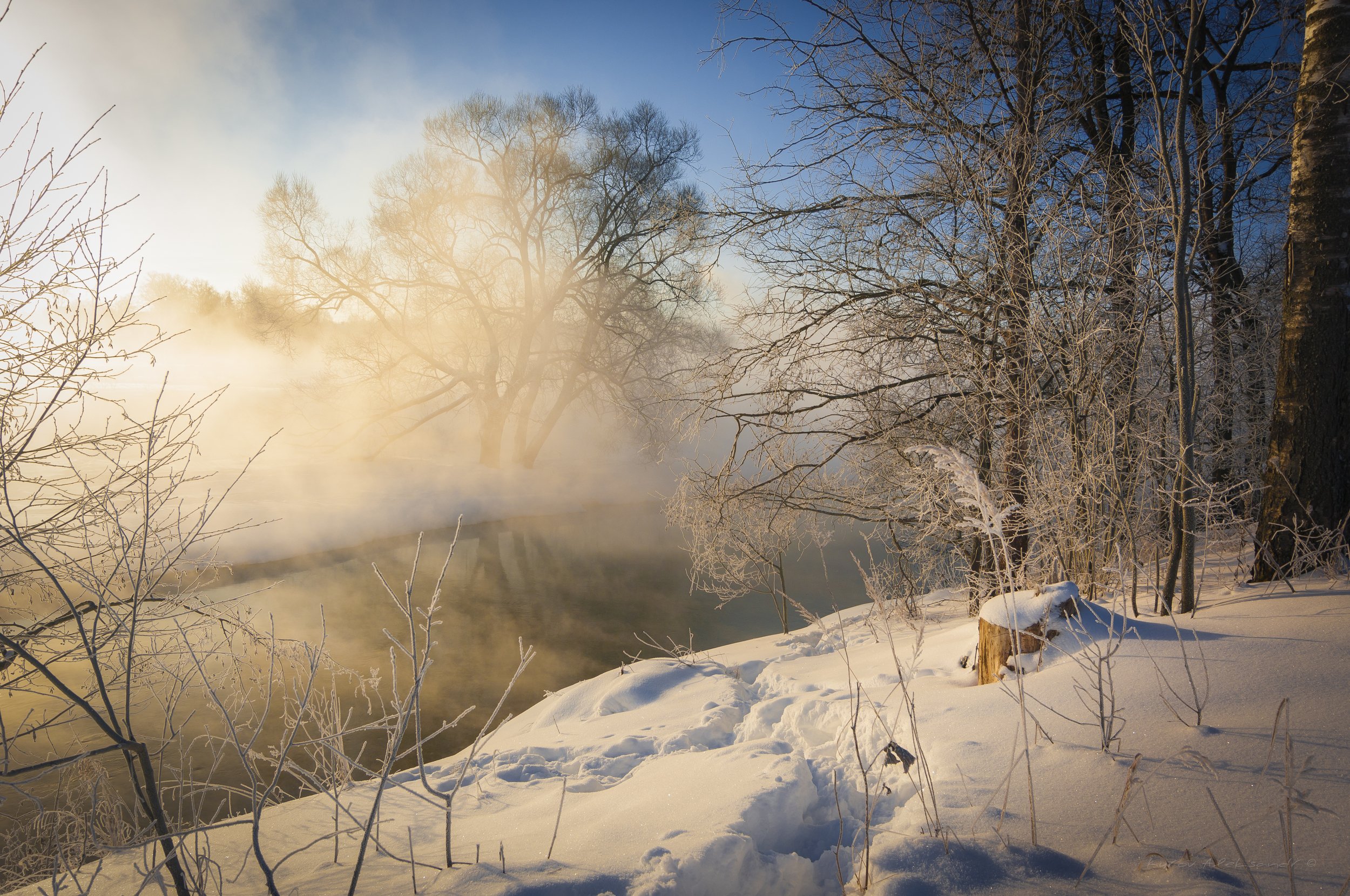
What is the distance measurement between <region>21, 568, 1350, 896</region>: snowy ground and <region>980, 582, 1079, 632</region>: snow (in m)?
0.15

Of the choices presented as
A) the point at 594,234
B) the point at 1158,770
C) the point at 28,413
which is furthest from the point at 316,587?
the point at 594,234

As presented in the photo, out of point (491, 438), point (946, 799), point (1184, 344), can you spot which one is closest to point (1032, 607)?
point (946, 799)

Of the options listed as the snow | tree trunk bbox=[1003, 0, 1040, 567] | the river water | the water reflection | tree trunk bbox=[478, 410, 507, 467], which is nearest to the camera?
the snow

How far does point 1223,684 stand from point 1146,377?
3769 mm

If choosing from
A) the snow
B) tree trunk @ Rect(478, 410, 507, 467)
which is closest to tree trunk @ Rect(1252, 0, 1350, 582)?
the snow

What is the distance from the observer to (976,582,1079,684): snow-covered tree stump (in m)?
2.85

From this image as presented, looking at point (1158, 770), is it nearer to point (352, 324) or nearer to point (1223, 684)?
point (1223, 684)

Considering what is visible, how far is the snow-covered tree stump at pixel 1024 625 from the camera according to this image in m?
2.85

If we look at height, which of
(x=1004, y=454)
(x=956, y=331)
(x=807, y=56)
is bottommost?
(x=1004, y=454)

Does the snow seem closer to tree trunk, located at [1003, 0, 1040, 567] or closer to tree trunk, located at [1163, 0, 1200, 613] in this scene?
tree trunk, located at [1163, 0, 1200, 613]

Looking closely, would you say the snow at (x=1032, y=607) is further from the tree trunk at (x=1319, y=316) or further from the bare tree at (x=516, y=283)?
the bare tree at (x=516, y=283)

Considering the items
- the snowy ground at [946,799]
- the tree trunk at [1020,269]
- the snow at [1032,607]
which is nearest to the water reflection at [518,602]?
the tree trunk at [1020,269]

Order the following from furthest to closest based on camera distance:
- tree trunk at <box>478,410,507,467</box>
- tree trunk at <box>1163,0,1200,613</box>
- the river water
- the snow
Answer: tree trunk at <box>478,410,507,467</box>
the river water
tree trunk at <box>1163,0,1200,613</box>
the snow

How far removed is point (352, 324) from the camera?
17.8 metres
